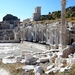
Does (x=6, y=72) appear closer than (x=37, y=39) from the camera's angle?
Yes

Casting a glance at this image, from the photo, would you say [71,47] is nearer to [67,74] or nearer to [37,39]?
[67,74]

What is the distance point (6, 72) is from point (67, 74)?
165 inches

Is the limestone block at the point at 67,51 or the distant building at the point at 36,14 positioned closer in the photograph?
the limestone block at the point at 67,51

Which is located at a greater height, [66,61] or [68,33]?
[68,33]

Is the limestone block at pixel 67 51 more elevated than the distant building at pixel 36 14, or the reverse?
the distant building at pixel 36 14

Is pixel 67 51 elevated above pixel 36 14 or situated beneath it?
situated beneath

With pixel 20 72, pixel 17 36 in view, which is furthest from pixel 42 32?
pixel 20 72

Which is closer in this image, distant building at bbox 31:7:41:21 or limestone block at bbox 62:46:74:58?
limestone block at bbox 62:46:74:58

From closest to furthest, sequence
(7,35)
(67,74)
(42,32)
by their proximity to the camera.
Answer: (67,74)
(42,32)
(7,35)

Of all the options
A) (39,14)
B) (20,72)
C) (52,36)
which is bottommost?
(20,72)

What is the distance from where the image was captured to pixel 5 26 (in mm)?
65125

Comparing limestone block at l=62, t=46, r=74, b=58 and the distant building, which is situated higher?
the distant building

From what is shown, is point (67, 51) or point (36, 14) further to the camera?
point (36, 14)

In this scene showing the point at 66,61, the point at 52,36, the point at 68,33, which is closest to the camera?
the point at 66,61
